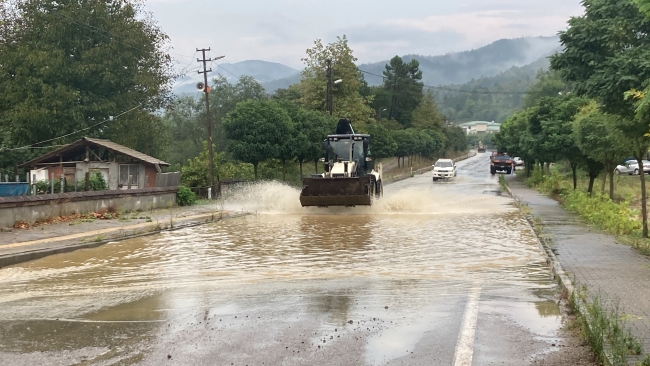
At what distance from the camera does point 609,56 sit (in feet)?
46.2

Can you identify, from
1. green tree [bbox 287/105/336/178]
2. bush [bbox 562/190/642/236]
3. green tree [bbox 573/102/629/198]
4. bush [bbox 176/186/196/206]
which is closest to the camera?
bush [bbox 562/190/642/236]

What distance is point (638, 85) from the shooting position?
41.0 ft

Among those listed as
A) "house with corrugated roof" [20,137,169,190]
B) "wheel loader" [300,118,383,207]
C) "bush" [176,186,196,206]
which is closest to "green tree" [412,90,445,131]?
"house with corrugated roof" [20,137,169,190]

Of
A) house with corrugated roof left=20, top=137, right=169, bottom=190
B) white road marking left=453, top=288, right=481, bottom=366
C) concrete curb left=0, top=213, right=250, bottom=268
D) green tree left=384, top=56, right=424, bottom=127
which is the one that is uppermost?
green tree left=384, top=56, right=424, bottom=127

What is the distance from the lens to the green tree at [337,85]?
2721 inches

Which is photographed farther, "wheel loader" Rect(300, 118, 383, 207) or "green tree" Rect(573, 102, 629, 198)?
"wheel loader" Rect(300, 118, 383, 207)

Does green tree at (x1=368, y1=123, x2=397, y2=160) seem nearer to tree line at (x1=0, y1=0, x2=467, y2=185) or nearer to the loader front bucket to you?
tree line at (x1=0, y1=0, x2=467, y2=185)

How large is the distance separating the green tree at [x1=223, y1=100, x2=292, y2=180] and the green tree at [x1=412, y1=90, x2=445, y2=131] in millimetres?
80428

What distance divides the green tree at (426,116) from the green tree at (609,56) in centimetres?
10236

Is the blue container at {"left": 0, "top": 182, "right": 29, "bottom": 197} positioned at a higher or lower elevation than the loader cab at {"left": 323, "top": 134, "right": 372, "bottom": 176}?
lower

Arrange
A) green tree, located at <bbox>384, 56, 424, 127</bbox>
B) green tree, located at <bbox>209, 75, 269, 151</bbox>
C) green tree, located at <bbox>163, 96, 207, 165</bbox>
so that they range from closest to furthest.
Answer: green tree, located at <bbox>163, 96, 207, 165</bbox> → green tree, located at <bbox>209, 75, 269, 151</bbox> → green tree, located at <bbox>384, 56, 424, 127</bbox>

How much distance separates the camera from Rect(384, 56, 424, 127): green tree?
406 feet

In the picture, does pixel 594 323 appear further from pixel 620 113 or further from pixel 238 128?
pixel 238 128

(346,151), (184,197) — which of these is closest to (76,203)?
(184,197)
